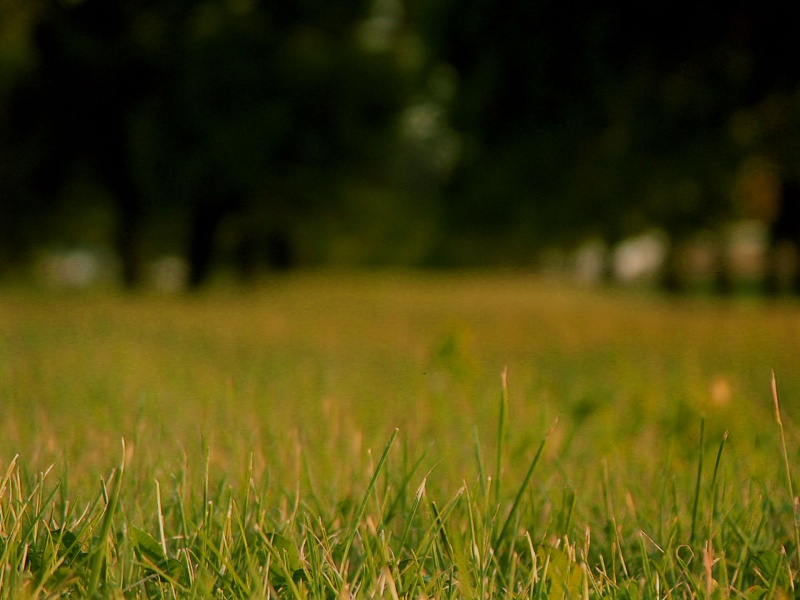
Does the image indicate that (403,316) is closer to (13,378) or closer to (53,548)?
(13,378)

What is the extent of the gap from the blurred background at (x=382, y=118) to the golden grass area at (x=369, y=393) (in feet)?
8.79

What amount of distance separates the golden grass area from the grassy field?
2 centimetres

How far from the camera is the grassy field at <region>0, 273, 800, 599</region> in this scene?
1.12m

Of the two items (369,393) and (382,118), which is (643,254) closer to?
(382,118)

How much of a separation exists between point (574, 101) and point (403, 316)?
3.29 meters

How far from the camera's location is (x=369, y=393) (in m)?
3.41

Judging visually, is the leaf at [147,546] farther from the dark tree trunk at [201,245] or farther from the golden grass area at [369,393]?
the dark tree trunk at [201,245]

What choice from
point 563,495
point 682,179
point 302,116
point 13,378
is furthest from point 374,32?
point 563,495

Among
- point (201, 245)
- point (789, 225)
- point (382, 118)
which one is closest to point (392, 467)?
point (789, 225)

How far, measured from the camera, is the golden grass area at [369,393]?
2021mm

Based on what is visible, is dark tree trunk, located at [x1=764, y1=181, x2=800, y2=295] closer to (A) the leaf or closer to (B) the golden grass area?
(B) the golden grass area

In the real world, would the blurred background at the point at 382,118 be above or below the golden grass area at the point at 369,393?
above

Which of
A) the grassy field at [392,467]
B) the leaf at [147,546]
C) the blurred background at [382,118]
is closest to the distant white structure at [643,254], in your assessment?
the blurred background at [382,118]

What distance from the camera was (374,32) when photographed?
15844mm
